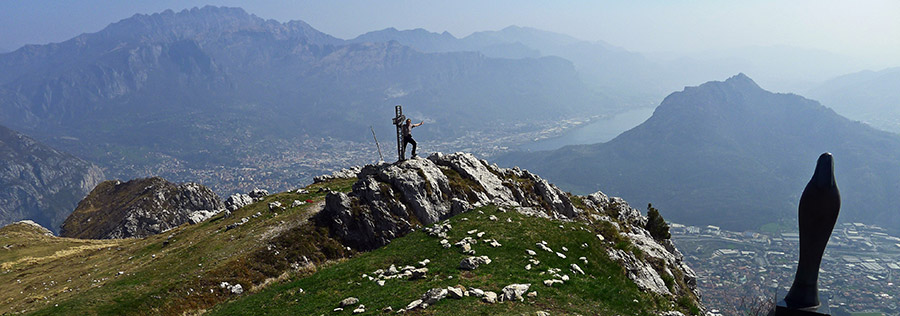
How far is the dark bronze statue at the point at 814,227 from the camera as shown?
23.9ft

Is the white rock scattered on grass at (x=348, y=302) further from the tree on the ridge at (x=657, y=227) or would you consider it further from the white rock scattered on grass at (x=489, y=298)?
the tree on the ridge at (x=657, y=227)

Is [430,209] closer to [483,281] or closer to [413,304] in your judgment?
[483,281]

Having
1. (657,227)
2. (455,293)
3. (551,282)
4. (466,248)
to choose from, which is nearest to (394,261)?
(466,248)

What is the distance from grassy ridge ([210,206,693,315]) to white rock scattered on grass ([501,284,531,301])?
1.34 feet

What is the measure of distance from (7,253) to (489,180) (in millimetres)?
66547

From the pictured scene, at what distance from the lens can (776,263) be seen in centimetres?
16400

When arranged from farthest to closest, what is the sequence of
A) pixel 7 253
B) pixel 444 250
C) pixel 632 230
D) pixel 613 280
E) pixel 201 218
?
pixel 201 218, pixel 7 253, pixel 632 230, pixel 444 250, pixel 613 280

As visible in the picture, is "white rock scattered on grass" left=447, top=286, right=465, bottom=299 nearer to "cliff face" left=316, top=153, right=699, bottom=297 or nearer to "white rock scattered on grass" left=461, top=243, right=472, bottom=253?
"white rock scattered on grass" left=461, top=243, right=472, bottom=253

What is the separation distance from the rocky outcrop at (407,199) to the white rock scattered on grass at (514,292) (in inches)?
664

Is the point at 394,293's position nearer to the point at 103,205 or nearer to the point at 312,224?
the point at 312,224

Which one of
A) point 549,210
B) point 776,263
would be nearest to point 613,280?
point 549,210

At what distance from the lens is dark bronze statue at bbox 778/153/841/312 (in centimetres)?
727

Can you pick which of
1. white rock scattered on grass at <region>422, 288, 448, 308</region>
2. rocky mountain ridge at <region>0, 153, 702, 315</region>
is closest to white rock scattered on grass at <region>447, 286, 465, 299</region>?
rocky mountain ridge at <region>0, 153, 702, 315</region>

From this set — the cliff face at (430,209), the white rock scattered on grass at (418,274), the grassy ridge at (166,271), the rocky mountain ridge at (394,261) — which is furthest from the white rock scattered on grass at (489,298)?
the grassy ridge at (166,271)
